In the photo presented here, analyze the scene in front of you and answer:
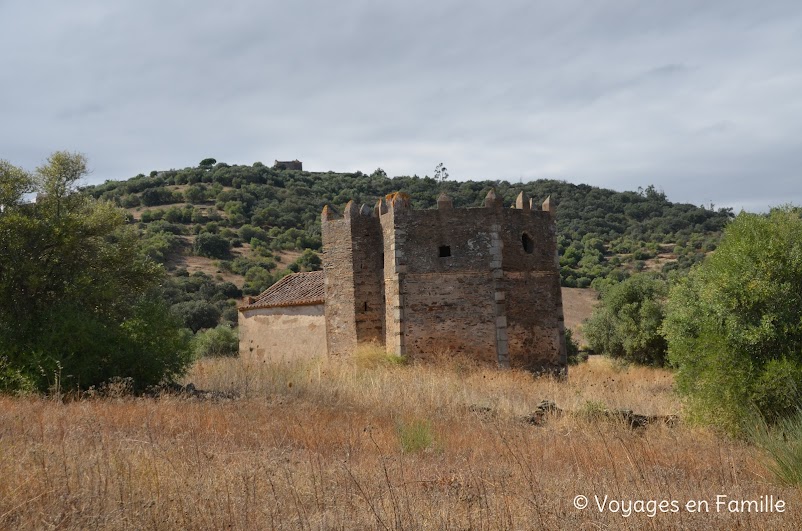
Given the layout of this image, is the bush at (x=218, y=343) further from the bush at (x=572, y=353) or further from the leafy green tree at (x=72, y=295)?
the leafy green tree at (x=72, y=295)

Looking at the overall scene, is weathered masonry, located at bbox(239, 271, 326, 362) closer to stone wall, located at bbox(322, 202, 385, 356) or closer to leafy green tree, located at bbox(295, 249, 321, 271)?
stone wall, located at bbox(322, 202, 385, 356)

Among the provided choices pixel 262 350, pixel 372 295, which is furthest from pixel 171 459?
pixel 262 350

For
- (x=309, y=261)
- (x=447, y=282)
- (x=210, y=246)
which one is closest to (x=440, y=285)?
(x=447, y=282)

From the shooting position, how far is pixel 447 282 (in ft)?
67.1

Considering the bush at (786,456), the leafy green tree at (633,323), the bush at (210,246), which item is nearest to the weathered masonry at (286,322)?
the leafy green tree at (633,323)

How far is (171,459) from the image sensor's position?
707cm

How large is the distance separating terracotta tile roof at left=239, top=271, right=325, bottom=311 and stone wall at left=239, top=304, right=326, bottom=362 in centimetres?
23

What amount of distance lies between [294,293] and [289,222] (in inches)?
1403

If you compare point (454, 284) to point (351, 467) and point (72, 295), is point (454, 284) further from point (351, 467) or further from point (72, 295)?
point (351, 467)

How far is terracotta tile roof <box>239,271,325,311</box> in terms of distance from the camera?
81.5ft

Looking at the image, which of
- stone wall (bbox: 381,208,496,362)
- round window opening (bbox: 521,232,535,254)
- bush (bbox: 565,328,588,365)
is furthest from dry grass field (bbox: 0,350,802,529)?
bush (bbox: 565,328,588,365)

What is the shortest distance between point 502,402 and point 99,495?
9.80m

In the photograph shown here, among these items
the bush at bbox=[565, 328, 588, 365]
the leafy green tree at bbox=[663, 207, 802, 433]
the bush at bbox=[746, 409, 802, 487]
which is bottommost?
the bush at bbox=[565, 328, 588, 365]

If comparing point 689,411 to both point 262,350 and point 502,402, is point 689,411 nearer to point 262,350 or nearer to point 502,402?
point 502,402
